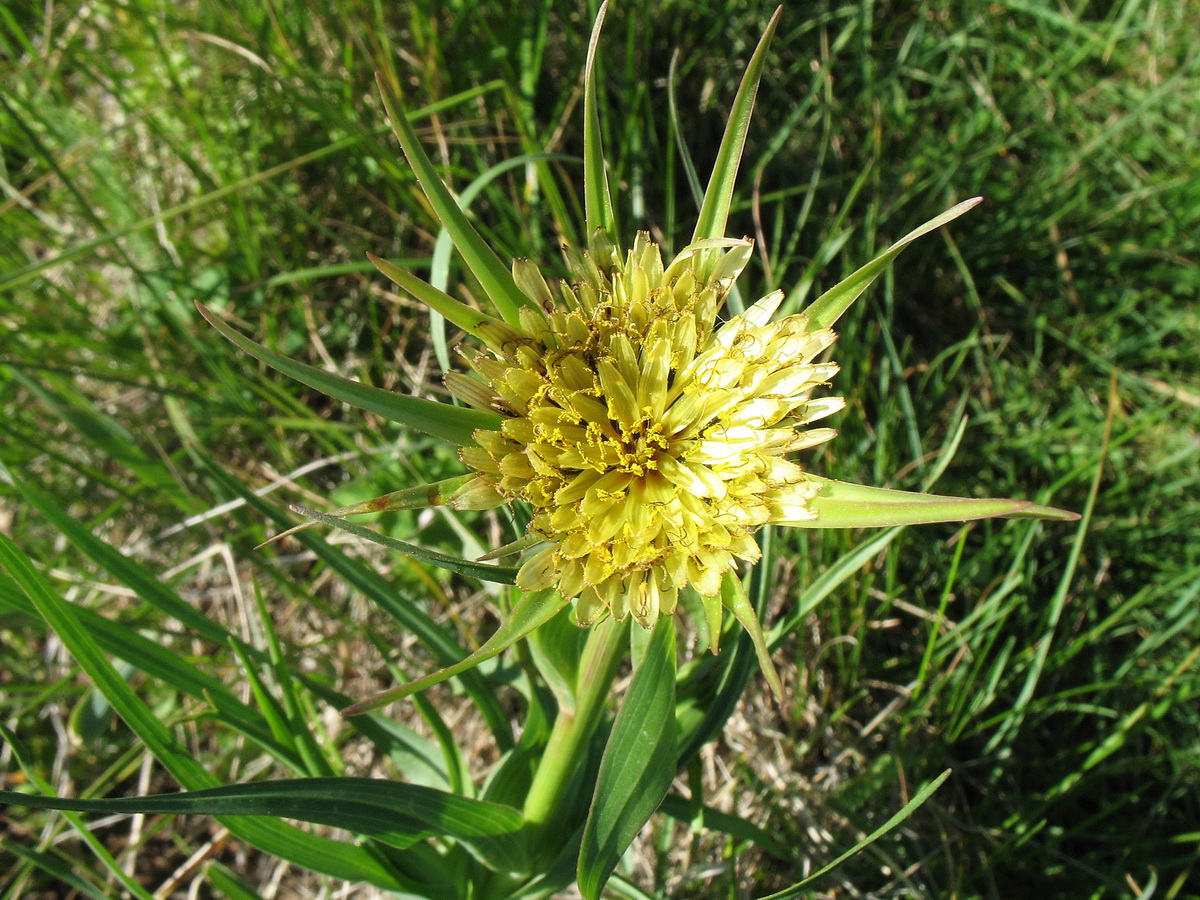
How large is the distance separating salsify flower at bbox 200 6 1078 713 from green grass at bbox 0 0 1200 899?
802 mm

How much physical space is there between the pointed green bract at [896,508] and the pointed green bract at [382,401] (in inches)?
20.3

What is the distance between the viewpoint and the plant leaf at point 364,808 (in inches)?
44.3

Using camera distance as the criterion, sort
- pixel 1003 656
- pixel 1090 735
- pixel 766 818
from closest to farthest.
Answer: pixel 1003 656 → pixel 766 818 → pixel 1090 735

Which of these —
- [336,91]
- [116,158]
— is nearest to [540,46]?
[336,91]

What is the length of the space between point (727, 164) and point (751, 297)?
1488 millimetres

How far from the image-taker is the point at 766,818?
231 centimetres

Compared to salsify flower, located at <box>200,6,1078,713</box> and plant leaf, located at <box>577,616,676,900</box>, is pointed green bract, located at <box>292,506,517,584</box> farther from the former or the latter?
plant leaf, located at <box>577,616,676,900</box>

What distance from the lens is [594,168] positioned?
1242 mm

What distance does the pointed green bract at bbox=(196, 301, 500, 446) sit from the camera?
101 cm

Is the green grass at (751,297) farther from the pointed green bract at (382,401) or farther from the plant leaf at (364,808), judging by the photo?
the pointed green bract at (382,401)

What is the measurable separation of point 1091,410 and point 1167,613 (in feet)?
2.31

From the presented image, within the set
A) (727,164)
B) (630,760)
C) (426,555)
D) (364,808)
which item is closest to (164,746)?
(364,808)

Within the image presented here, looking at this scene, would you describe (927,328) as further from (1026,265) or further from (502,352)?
(502,352)

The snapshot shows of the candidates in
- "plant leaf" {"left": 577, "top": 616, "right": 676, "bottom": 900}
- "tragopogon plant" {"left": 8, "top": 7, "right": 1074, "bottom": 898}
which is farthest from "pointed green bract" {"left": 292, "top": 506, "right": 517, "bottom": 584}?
"plant leaf" {"left": 577, "top": 616, "right": 676, "bottom": 900}
